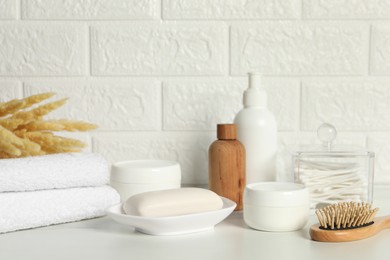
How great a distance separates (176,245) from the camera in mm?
648

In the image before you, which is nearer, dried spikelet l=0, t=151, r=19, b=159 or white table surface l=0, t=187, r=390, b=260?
white table surface l=0, t=187, r=390, b=260

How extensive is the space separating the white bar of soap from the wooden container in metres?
0.12

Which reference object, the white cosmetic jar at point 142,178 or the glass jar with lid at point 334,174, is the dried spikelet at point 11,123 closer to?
the white cosmetic jar at point 142,178

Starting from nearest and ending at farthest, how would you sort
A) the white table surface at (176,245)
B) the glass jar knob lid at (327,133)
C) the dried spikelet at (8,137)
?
1. the white table surface at (176,245)
2. the dried spikelet at (8,137)
3. the glass jar knob lid at (327,133)

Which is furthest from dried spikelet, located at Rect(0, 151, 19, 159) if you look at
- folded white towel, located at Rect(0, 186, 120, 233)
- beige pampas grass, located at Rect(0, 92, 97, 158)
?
folded white towel, located at Rect(0, 186, 120, 233)

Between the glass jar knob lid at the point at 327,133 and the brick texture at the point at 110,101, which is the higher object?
the brick texture at the point at 110,101

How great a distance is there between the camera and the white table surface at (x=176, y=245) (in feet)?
2.00

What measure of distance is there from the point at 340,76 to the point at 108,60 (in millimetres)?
434

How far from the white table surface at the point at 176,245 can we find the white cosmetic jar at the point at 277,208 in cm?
1

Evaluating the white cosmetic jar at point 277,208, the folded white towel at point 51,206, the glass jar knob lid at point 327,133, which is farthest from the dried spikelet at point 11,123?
the glass jar knob lid at point 327,133

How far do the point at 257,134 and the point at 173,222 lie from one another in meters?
0.27

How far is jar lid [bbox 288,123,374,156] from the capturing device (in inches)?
32.5

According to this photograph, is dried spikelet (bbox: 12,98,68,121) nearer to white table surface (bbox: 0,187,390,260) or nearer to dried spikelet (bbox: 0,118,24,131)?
dried spikelet (bbox: 0,118,24,131)

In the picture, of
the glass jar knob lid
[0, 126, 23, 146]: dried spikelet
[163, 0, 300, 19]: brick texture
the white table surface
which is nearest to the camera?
the white table surface
